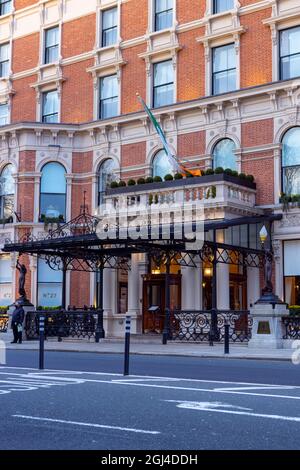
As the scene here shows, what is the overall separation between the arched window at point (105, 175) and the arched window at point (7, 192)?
4.53 meters

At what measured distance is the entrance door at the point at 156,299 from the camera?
30828 millimetres

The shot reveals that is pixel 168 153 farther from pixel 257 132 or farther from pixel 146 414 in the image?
pixel 146 414

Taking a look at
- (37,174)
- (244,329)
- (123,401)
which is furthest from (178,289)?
(123,401)

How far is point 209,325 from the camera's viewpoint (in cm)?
2614

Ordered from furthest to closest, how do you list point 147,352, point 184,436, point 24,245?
point 24,245, point 147,352, point 184,436

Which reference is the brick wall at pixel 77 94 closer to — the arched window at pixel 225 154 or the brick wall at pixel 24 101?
the brick wall at pixel 24 101

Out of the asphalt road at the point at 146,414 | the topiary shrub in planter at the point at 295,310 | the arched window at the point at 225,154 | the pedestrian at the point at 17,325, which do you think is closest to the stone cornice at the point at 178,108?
the arched window at the point at 225,154

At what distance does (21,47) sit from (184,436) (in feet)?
118

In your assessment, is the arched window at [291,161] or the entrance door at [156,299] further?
the entrance door at [156,299]

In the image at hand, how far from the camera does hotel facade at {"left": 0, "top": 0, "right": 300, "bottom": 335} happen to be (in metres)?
29.1

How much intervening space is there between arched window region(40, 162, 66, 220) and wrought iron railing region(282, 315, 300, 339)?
1584cm
